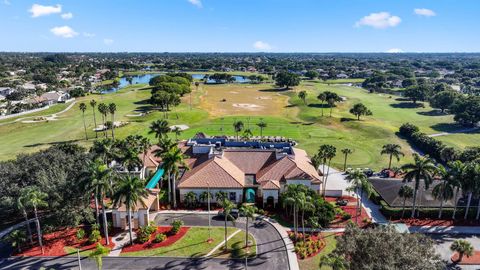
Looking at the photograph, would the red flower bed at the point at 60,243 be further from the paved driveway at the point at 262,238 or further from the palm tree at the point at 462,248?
the palm tree at the point at 462,248

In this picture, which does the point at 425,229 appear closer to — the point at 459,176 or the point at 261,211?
the point at 459,176

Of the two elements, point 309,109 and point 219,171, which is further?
point 309,109

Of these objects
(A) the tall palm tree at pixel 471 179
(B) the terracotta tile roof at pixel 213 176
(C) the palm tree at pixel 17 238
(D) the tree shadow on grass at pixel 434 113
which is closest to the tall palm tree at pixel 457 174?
(A) the tall palm tree at pixel 471 179

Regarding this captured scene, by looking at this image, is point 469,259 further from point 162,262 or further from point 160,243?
point 160,243

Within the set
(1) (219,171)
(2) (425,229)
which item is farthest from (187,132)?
(2) (425,229)

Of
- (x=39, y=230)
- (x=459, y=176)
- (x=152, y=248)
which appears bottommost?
(x=152, y=248)

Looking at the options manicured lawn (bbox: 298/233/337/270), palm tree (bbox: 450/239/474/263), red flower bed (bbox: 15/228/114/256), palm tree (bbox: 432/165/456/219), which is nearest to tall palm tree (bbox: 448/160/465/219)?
palm tree (bbox: 432/165/456/219)
